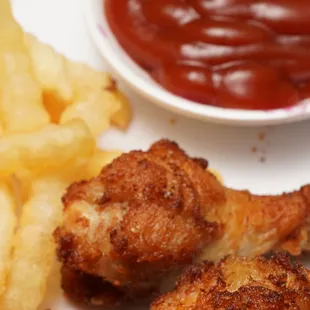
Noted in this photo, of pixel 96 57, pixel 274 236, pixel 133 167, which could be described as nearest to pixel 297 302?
pixel 274 236

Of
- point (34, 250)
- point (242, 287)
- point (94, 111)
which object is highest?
point (242, 287)

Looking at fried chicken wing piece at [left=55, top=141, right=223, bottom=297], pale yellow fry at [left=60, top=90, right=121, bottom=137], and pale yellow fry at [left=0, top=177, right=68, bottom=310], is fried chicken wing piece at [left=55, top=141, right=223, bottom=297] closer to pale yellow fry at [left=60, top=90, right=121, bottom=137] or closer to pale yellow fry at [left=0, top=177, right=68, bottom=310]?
pale yellow fry at [left=0, top=177, right=68, bottom=310]

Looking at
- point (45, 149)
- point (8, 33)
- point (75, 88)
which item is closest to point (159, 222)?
point (45, 149)

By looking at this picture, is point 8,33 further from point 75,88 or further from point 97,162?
point 97,162

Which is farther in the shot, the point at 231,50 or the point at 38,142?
the point at 231,50

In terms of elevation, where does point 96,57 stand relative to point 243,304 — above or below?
below

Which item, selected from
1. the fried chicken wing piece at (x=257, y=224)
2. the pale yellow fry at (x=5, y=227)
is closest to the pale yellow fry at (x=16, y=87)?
the pale yellow fry at (x=5, y=227)

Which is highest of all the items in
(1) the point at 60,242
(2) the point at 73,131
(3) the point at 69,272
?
(2) the point at 73,131

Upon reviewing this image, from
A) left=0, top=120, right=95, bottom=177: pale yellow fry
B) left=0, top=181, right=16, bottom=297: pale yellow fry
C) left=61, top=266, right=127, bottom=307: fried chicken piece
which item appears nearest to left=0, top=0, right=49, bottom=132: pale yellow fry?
left=0, top=120, right=95, bottom=177: pale yellow fry

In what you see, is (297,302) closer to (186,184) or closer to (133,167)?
(186,184)
